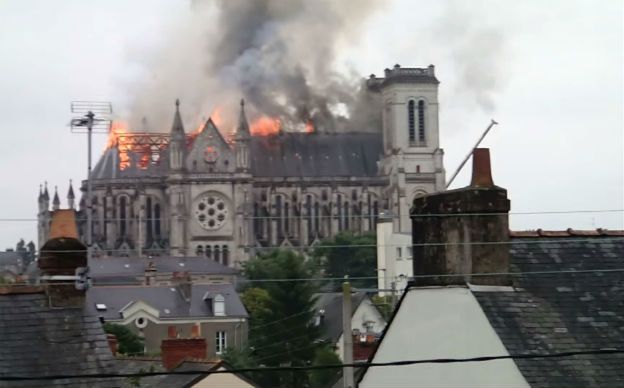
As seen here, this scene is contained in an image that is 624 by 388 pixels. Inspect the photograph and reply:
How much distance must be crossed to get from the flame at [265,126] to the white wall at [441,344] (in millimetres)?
172792

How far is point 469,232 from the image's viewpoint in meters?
20.0

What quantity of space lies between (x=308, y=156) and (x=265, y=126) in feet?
19.6

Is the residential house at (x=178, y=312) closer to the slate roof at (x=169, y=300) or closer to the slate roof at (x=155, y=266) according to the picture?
the slate roof at (x=169, y=300)

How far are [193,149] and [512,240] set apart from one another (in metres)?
160

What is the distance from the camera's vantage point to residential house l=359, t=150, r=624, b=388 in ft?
63.3

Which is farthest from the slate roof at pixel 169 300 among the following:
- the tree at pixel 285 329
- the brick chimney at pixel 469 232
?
the brick chimney at pixel 469 232

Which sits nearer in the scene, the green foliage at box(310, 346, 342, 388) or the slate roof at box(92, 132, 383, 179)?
the green foliage at box(310, 346, 342, 388)

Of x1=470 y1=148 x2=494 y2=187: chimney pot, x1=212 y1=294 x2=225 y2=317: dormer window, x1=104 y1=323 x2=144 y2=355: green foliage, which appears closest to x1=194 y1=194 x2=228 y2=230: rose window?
x1=212 y1=294 x2=225 y2=317: dormer window

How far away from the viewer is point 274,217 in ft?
603

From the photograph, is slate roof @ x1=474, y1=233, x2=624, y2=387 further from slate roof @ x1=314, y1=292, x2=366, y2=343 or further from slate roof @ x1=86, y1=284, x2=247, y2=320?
slate roof @ x1=86, y1=284, x2=247, y2=320

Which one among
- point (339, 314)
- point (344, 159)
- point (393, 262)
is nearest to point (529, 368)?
point (339, 314)

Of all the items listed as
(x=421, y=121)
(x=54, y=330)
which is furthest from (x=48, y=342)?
(x=421, y=121)

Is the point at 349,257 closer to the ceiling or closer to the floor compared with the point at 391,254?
closer to the floor

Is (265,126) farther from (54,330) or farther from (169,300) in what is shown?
(54,330)
